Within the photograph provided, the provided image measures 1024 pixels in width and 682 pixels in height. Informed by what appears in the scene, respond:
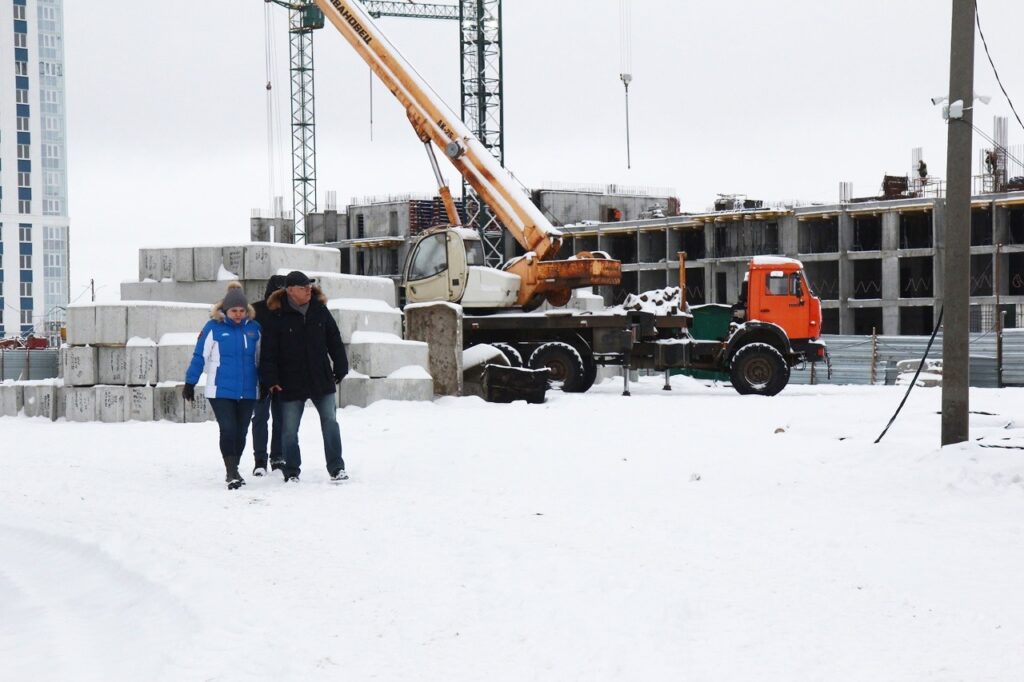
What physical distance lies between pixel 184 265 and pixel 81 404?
274 cm

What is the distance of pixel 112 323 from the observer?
16.7m

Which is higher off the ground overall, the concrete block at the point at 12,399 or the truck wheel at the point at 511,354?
the truck wheel at the point at 511,354

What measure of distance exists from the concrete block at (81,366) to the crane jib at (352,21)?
432 inches

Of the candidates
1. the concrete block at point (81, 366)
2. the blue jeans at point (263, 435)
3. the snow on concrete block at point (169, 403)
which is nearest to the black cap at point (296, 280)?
the blue jeans at point (263, 435)

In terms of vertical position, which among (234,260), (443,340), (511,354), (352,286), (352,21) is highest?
(352,21)

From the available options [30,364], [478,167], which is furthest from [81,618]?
[30,364]

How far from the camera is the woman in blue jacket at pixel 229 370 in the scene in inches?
390

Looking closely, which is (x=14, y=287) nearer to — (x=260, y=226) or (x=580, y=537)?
(x=260, y=226)

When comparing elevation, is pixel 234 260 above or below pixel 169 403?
above

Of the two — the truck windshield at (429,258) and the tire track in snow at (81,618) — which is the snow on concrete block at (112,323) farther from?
the tire track in snow at (81,618)

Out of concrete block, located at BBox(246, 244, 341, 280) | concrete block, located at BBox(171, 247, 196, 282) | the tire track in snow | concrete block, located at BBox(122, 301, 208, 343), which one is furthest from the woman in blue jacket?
concrete block, located at BBox(171, 247, 196, 282)

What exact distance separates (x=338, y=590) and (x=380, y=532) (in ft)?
5.04

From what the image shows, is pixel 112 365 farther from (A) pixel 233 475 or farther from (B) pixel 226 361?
(A) pixel 233 475

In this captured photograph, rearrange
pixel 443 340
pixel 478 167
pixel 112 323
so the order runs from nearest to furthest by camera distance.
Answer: pixel 112 323 < pixel 443 340 < pixel 478 167
